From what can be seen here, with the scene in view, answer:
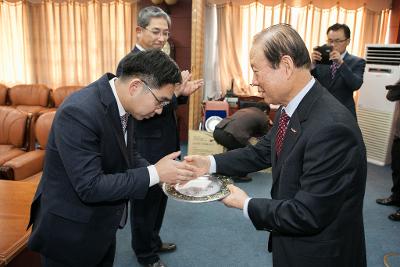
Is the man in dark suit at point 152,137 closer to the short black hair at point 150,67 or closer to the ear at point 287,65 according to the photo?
the short black hair at point 150,67

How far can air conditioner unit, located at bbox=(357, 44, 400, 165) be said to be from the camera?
441 cm

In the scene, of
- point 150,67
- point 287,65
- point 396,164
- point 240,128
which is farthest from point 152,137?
point 396,164

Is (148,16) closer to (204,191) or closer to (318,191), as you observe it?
(204,191)

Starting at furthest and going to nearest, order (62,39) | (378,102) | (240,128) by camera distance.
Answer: (62,39) < (378,102) < (240,128)

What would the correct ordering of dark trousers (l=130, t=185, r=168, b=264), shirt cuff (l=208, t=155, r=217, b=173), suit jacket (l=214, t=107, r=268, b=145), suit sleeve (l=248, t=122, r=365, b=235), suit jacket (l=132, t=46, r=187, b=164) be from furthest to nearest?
suit jacket (l=214, t=107, r=268, b=145) → dark trousers (l=130, t=185, r=168, b=264) → suit jacket (l=132, t=46, r=187, b=164) → shirt cuff (l=208, t=155, r=217, b=173) → suit sleeve (l=248, t=122, r=365, b=235)

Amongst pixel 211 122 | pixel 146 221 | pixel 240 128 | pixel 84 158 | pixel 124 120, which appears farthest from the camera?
pixel 211 122

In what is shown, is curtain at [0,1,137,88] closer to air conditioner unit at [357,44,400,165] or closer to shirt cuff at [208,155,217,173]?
air conditioner unit at [357,44,400,165]

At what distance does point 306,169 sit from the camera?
1.05 metres

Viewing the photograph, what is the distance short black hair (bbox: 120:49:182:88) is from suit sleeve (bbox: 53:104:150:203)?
231 mm

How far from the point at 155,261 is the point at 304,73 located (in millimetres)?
1745

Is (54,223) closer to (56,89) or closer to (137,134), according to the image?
(137,134)

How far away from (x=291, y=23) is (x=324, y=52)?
85.8 inches

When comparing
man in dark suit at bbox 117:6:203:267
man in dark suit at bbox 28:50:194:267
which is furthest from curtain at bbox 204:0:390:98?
man in dark suit at bbox 28:50:194:267

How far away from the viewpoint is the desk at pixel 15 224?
1290 millimetres
